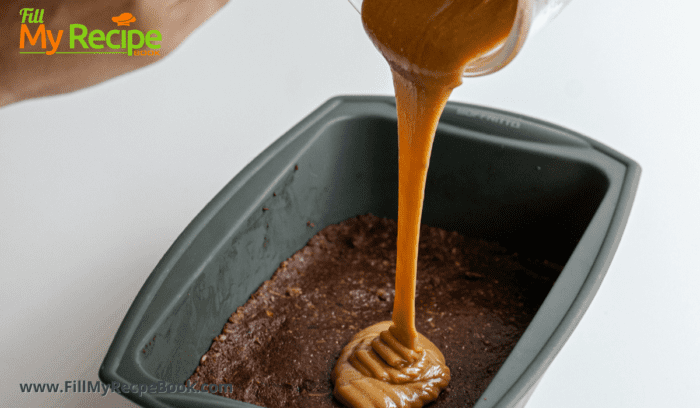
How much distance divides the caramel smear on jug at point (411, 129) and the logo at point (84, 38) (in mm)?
351

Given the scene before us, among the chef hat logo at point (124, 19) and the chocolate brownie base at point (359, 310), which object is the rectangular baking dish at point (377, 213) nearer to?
the chocolate brownie base at point (359, 310)

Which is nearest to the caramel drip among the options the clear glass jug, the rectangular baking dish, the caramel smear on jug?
the caramel smear on jug

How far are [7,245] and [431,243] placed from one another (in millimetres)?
944

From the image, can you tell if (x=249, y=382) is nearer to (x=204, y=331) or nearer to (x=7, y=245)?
(x=204, y=331)

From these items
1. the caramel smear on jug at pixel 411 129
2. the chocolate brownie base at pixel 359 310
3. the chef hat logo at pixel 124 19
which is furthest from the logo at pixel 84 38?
the chocolate brownie base at pixel 359 310

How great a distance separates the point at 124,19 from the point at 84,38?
2.5 inches

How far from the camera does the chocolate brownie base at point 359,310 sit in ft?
3.49

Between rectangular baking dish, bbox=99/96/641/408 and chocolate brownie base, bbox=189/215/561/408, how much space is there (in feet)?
0.11

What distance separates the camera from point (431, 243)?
1.39m

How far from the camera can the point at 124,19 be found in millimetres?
535

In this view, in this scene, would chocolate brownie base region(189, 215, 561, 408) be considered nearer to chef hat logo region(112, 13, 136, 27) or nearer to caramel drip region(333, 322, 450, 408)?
caramel drip region(333, 322, 450, 408)

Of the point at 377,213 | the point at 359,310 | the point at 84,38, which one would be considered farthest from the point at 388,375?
the point at 84,38

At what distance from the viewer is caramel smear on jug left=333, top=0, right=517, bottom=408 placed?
2.54ft

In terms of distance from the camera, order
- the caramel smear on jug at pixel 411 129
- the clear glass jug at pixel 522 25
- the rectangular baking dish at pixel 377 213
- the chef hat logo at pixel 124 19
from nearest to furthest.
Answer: the chef hat logo at pixel 124 19, the clear glass jug at pixel 522 25, the caramel smear on jug at pixel 411 129, the rectangular baking dish at pixel 377 213
